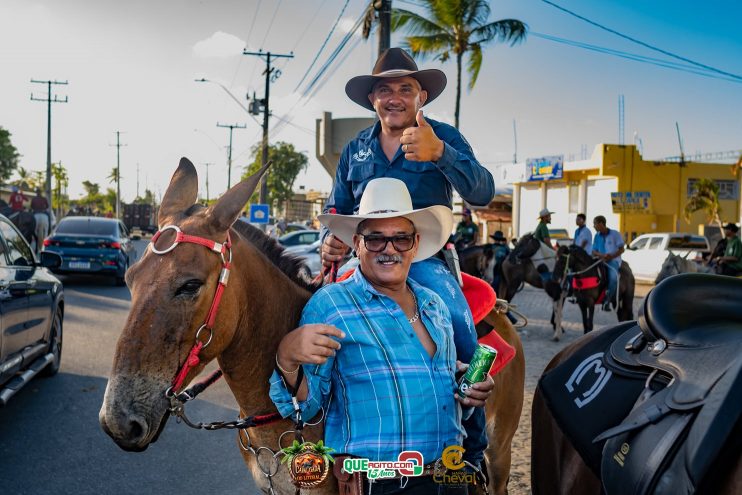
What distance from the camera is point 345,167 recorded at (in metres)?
3.38

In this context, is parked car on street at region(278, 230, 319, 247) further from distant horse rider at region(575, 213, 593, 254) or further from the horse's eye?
the horse's eye

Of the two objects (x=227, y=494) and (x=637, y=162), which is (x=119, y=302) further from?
(x=637, y=162)

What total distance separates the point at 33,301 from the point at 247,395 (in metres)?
4.45

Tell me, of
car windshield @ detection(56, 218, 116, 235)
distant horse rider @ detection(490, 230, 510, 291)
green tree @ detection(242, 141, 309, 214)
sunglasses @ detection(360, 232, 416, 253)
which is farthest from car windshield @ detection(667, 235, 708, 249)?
green tree @ detection(242, 141, 309, 214)

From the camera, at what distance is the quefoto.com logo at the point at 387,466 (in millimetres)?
2010

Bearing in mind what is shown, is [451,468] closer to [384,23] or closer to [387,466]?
[387,466]

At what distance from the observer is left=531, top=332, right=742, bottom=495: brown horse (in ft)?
8.59

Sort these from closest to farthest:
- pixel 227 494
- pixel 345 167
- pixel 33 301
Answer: pixel 345 167 < pixel 227 494 < pixel 33 301

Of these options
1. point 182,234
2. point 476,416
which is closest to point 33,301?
point 182,234

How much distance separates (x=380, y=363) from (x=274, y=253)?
900mm

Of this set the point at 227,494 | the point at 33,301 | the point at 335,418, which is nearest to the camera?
the point at 335,418

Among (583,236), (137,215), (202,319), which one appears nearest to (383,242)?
(202,319)

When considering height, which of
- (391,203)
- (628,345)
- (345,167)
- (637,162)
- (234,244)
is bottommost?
(628,345)

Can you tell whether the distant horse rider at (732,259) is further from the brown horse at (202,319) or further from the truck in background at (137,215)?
the truck in background at (137,215)
